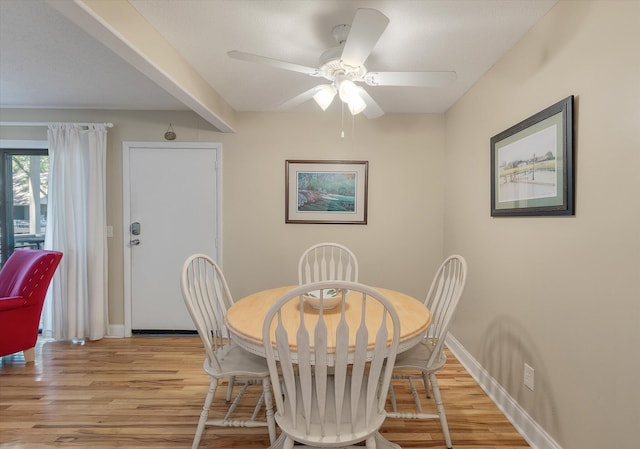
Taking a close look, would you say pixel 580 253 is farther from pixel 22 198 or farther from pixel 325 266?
pixel 22 198

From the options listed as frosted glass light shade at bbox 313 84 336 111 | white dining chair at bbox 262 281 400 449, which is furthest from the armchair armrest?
frosted glass light shade at bbox 313 84 336 111

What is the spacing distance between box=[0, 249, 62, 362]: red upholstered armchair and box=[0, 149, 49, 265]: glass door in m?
0.75

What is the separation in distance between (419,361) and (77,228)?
127 inches

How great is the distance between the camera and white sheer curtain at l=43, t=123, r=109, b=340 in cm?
292

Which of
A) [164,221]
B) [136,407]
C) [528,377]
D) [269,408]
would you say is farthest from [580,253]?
[164,221]

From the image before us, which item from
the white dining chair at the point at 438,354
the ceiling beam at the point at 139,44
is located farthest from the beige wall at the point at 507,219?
the ceiling beam at the point at 139,44

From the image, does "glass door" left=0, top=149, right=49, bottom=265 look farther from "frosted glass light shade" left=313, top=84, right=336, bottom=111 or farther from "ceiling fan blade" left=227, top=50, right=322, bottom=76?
"frosted glass light shade" left=313, top=84, right=336, bottom=111

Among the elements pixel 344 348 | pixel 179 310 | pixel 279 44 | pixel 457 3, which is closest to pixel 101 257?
pixel 179 310

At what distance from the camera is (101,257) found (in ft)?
9.73

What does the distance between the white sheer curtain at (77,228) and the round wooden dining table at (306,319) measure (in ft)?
6.80

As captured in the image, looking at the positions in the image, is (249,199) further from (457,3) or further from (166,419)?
(457,3)

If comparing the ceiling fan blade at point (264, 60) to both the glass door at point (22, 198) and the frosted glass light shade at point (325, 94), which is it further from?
the glass door at point (22, 198)

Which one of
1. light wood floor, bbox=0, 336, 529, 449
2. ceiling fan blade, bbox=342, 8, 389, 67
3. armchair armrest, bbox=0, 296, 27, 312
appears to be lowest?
light wood floor, bbox=0, 336, 529, 449

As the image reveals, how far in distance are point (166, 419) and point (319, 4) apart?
2.48 m
